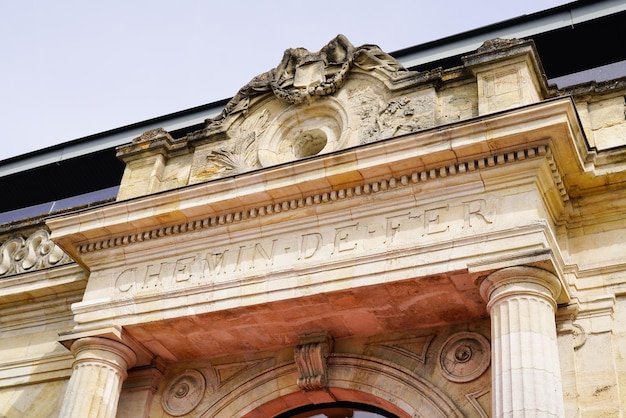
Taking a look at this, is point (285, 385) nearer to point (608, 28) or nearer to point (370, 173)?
point (370, 173)

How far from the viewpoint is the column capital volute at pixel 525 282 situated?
11.4m

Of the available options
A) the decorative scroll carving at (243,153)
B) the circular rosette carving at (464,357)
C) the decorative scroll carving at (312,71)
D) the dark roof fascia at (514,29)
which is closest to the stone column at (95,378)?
the decorative scroll carving at (243,153)

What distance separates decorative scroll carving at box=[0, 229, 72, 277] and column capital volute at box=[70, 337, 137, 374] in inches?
107

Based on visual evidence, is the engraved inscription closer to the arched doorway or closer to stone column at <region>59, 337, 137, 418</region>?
stone column at <region>59, 337, 137, 418</region>

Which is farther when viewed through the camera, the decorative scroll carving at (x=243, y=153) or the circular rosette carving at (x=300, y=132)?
the decorative scroll carving at (x=243, y=153)

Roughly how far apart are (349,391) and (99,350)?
3.60 metres

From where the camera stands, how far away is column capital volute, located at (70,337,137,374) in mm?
13648

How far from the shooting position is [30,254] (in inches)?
651

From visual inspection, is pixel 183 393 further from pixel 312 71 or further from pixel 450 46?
pixel 450 46

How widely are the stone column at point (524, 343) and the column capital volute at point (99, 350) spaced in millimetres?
5363

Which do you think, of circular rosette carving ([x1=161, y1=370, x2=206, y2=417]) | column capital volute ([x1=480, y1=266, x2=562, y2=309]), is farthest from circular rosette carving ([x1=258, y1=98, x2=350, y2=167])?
column capital volute ([x1=480, y1=266, x2=562, y2=309])

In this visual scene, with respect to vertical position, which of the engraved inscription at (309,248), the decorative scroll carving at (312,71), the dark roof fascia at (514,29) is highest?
the dark roof fascia at (514,29)

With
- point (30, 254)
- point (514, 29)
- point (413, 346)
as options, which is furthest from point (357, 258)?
point (514, 29)

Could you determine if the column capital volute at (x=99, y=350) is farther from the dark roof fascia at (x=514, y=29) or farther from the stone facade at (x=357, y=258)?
the dark roof fascia at (x=514, y=29)
